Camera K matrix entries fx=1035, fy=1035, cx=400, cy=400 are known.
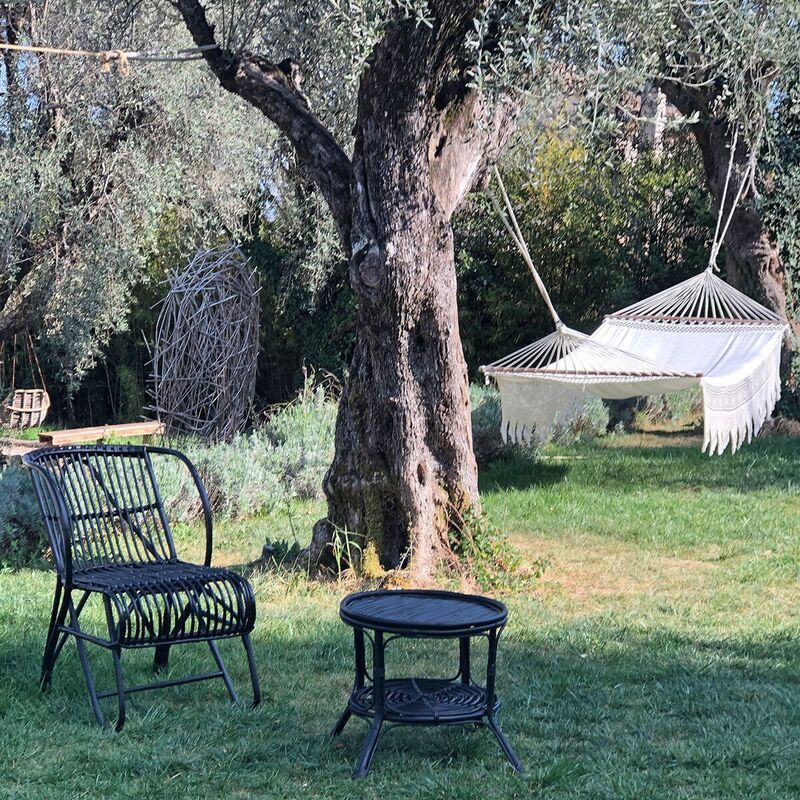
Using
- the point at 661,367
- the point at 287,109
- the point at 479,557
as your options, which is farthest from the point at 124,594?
the point at 661,367

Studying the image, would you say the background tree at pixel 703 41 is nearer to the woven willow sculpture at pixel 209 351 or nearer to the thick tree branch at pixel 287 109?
the thick tree branch at pixel 287 109

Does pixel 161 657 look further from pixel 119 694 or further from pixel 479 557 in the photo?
pixel 479 557

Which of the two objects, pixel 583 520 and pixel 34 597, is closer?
pixel 34 597

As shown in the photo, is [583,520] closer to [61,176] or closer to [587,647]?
[587,647]

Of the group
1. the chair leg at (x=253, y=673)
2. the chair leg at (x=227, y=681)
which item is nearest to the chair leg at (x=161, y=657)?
the chair leg at (x=227, y=681)

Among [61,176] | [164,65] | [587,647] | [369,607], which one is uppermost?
[164,65]

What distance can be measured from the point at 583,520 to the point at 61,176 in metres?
5.50

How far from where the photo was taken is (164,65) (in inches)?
353

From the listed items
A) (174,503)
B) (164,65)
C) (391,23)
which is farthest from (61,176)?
(391,23)

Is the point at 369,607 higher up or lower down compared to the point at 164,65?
lower down

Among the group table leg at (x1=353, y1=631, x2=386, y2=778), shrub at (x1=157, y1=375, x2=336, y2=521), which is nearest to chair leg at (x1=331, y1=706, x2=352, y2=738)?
table leg at (x1=353, y1=631, x2=386, y2=778)

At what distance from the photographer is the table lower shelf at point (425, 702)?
9.68 feet

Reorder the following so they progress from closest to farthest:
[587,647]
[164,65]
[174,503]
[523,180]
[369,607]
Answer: [369,607]
[587,647]
[174,503]
[164,65]
[523,180]

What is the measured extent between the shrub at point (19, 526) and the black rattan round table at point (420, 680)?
10.2 feet
